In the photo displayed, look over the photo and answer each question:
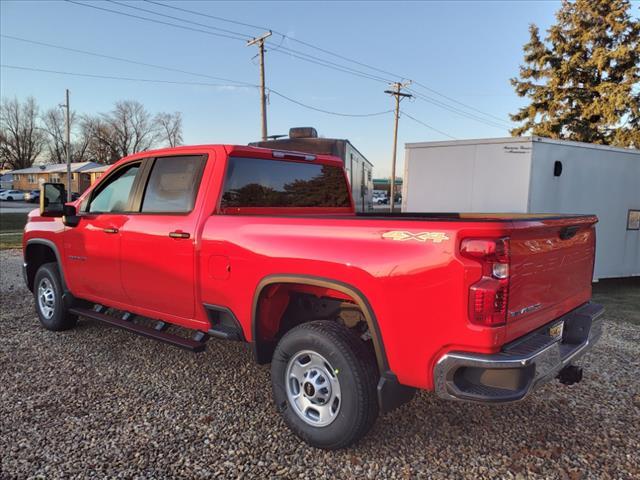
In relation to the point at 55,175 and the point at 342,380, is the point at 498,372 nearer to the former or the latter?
the point at 342,380

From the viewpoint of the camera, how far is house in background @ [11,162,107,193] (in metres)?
64.4

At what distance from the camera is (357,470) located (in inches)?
109

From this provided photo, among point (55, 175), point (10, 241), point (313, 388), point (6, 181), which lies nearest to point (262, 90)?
point (10, 241)

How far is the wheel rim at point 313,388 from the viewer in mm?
2885

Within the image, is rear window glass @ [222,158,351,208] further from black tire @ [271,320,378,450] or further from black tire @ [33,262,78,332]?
black tire @ [33,262,78,332]

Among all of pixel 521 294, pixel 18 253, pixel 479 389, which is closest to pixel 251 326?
pixel 479 389

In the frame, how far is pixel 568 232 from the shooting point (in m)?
2.83

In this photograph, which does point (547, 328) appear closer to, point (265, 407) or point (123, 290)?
point (265, 407)

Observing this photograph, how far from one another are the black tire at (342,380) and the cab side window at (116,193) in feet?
7.35

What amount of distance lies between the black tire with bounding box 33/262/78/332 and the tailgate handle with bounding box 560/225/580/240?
483 cm

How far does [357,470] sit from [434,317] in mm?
1094

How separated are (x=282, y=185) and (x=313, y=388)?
185 cm

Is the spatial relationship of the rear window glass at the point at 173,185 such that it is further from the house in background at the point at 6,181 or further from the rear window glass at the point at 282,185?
the house in background at the point at 6,181

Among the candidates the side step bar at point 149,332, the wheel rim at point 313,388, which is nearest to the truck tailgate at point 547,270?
the wheel rim at point 313,388
